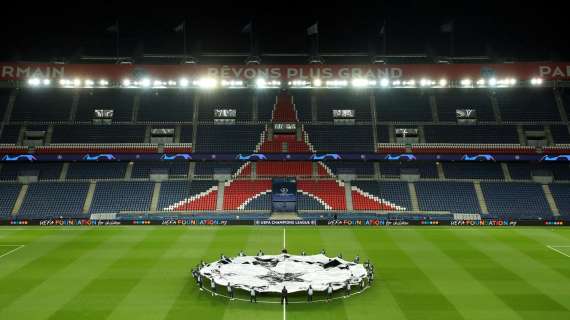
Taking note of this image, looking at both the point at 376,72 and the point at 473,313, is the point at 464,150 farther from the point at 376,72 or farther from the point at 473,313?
the point at 473,313

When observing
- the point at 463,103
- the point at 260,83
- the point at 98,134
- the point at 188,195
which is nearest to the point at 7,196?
the point at 98,134

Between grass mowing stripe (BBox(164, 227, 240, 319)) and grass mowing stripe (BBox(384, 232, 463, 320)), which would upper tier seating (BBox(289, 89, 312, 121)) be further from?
grass mowing stripe (BBox(164, 227, 240, 319))

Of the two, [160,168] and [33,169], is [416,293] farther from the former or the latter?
[33,169]

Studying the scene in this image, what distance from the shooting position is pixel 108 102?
55.9m

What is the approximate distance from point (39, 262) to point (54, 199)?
20.8 metres

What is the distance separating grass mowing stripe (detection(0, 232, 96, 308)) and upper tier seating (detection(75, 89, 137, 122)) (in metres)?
20.2

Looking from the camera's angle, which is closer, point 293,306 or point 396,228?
point 293,306

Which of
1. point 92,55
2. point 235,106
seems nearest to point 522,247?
point 235,106

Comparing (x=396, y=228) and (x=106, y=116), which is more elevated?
(x=106, y=116)

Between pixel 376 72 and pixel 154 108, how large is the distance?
27535 mm

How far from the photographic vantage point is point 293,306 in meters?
20.7

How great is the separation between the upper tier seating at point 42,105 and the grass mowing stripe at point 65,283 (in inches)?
999

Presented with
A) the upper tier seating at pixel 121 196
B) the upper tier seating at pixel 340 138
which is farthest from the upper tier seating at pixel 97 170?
the upper tier seating at pixel 340 138

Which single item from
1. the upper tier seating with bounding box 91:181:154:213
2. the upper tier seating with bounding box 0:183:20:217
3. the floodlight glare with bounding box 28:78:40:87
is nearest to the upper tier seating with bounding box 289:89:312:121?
the upper tier seating with bounding box 91:181:154:213
